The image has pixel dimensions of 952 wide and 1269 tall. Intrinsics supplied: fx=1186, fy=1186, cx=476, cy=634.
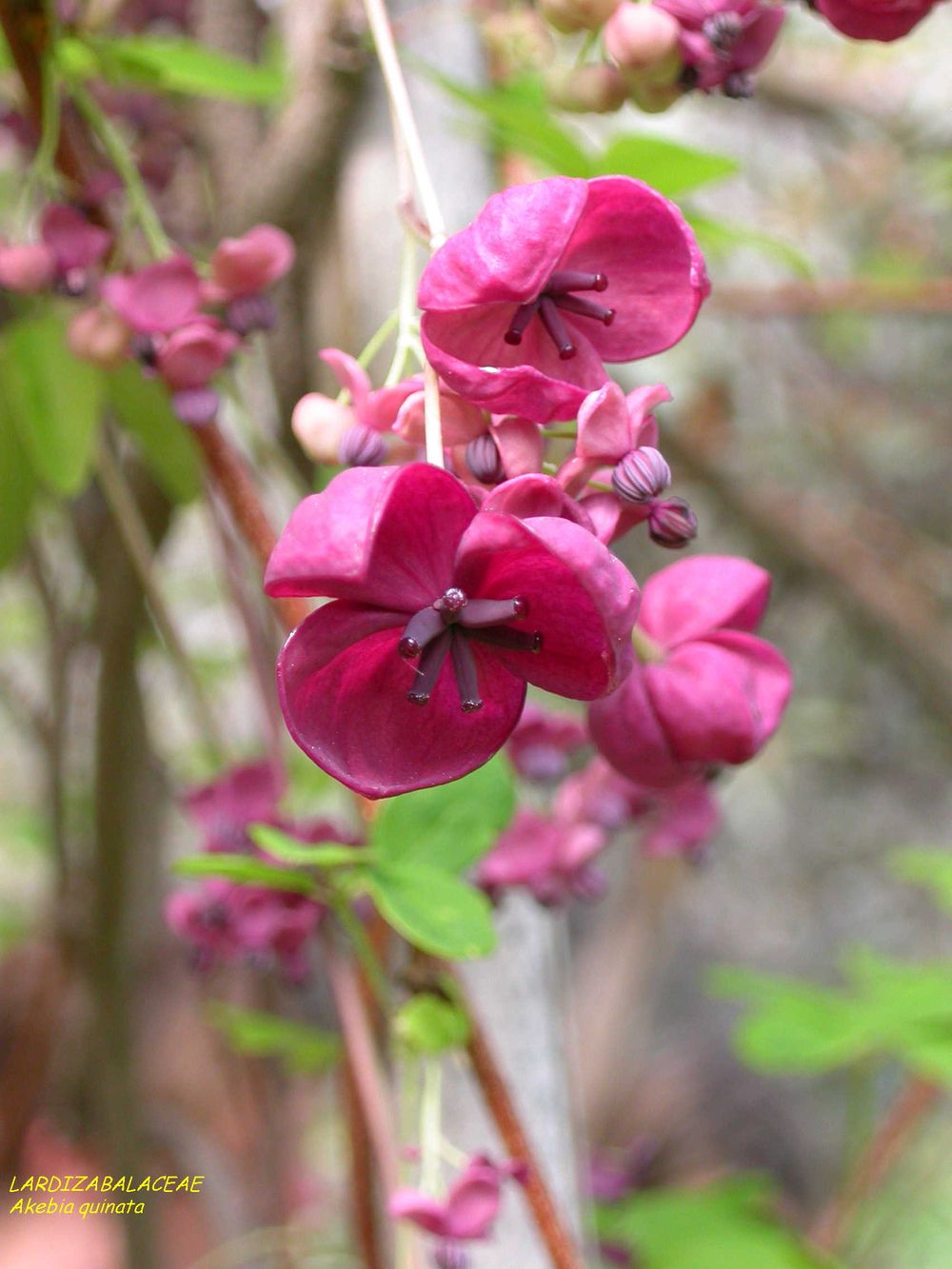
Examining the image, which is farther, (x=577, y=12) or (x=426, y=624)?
(x=577, y=12)

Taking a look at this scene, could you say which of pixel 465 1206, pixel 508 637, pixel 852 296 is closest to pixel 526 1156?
pixel 465 1206

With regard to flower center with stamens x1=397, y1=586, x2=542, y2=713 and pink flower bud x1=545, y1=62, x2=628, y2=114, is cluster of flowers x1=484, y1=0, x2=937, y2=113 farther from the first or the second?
flower center with stamens x1=397, y1=586, x2=542, y2=713

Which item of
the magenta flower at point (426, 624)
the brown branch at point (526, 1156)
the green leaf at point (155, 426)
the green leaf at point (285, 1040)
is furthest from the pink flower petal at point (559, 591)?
the green leaf at point (285, 1040)

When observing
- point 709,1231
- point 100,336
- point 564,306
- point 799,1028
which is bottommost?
point 709,1231

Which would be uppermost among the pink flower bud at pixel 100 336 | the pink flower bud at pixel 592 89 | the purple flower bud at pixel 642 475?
the pink flower bud at pixel 592 89

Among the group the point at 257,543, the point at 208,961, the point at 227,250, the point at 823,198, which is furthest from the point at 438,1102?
the point at 823,198

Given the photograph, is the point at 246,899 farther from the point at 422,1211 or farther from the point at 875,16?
the point at 875,16

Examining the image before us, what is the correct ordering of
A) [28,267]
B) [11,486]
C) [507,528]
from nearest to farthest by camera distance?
1. [507,528]
2. [28,267]
3. [11,486]

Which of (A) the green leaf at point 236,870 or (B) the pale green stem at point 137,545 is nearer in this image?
(A) the green leaf at point 236,870

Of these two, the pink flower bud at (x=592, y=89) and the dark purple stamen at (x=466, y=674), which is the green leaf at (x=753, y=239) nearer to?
the pink flower bud at (x=592, y=89)
